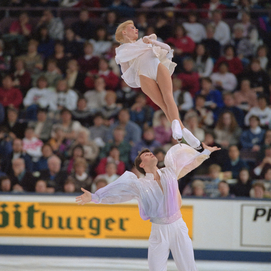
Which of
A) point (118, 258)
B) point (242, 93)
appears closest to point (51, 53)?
point (242, 93)

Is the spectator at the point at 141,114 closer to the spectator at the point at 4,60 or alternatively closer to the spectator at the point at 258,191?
the spectator at the point at 258,191

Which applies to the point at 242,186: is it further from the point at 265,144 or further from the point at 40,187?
the point at 40,187

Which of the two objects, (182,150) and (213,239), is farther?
(213,239)

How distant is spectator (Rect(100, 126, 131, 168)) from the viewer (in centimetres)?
725

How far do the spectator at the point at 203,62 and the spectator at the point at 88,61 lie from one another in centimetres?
188

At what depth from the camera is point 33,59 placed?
9.02 m

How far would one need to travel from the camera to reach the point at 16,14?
9984mm

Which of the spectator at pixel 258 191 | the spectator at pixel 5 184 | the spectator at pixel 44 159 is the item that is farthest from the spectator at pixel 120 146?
the spectator at pixel 258 191

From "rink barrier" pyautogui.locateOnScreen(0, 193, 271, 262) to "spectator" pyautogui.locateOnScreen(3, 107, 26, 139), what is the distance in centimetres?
154

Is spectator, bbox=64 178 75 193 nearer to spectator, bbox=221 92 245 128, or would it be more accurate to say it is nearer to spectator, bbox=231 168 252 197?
spectator, bbox=231 168 252 197

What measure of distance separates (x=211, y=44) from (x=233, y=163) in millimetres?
2935

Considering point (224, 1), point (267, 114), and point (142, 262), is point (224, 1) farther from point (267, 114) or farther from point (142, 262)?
point (142, 262)

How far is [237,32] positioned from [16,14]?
15.3 ft

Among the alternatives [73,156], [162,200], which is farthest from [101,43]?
[162,200]
